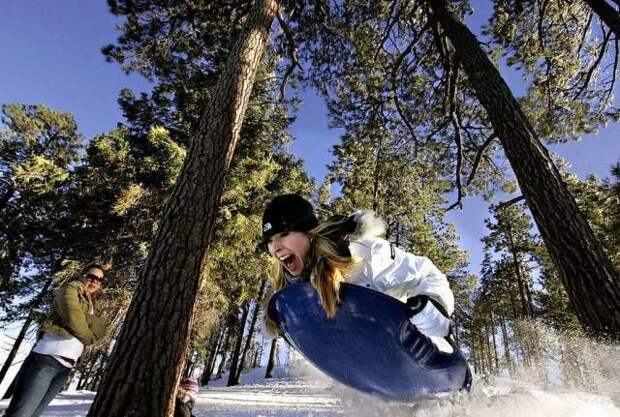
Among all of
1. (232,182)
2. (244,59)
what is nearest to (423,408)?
(244,59)

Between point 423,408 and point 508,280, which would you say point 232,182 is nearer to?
point 423,408

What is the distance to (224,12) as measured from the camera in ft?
22.4

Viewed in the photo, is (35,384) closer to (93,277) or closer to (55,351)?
(55,351)

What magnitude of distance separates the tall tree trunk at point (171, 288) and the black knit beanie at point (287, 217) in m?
1.02

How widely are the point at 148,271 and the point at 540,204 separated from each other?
3393mm

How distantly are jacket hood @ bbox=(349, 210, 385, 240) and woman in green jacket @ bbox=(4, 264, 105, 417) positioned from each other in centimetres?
278

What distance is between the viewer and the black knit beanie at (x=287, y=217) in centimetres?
197

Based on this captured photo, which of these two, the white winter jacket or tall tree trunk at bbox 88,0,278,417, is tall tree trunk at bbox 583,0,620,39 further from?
the white winter jacket

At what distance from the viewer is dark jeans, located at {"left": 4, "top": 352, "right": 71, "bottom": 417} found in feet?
9.15

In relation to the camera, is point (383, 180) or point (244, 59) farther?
point (383, 180)

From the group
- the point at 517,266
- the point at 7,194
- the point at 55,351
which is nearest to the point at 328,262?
the point at 55,351

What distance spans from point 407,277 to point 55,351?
3029 mm

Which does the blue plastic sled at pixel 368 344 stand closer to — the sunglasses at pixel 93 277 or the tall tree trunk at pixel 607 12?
the sunglasses at pixel 93 277

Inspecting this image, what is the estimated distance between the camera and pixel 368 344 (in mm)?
1886
